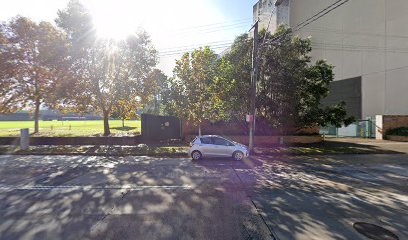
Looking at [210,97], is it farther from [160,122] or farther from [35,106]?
[35,106]

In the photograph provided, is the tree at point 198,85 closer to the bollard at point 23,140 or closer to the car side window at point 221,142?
the car side window at point 221,142

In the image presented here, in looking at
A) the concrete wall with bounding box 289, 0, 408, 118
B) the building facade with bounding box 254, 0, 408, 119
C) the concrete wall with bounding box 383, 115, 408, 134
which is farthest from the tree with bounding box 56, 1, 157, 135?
the concrete wall with bounding box 289, 0, 408, 118

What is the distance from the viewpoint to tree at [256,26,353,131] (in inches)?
784

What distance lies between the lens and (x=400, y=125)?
2600 cm


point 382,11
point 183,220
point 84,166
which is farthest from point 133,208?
point 382,11

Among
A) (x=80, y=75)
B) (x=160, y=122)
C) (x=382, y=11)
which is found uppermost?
(x=382, y=11)

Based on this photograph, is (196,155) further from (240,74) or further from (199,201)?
(240,74)

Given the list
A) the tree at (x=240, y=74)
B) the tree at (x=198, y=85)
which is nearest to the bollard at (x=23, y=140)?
the tree at (x=198, y=85)

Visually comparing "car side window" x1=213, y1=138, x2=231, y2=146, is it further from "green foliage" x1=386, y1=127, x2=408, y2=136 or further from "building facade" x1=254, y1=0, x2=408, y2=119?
"green foliage" x1=386, y1=127, x2=408, y2=136

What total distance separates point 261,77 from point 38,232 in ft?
61.2

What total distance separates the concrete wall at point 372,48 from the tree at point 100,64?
2682 centimetres

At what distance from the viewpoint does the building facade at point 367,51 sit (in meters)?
27.9

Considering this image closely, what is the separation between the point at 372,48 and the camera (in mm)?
30938

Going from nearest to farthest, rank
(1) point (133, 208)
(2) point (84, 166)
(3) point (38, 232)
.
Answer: (3) point (38, 232)
(1) point (133, 208)
(2) point (84, 166)
